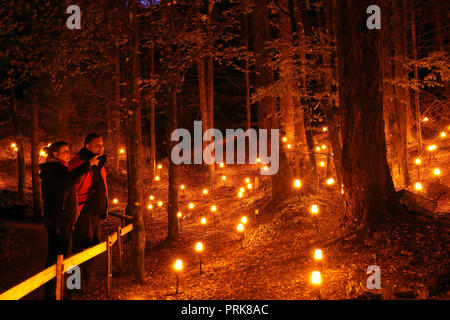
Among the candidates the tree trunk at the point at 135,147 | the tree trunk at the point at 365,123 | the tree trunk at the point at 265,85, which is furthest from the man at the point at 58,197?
the tree trunk at the point at 265,85

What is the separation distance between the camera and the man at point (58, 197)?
4.73 meters

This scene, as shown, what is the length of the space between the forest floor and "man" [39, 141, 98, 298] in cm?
95

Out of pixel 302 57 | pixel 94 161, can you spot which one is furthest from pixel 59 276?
pixel 302 57

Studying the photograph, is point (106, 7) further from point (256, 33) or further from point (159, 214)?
point (159, 214)

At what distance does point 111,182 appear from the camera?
65.1ft

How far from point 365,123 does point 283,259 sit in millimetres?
2817

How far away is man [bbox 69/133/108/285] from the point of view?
538 cm

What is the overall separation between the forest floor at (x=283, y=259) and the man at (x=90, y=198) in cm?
81

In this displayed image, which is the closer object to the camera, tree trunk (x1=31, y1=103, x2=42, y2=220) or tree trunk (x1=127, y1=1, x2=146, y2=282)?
tree trunk (x1=127, y1=1, x2=146, y2=282)

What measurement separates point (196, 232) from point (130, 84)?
548 cm

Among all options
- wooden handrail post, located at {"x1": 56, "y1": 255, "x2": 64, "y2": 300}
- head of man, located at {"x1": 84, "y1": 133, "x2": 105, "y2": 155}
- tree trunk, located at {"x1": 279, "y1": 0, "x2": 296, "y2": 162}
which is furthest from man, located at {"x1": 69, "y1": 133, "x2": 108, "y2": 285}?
tree trunk, located at {"x1": 279, "y1": 0, "x2": 296, "y2": 162}

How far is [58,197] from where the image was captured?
4.77m

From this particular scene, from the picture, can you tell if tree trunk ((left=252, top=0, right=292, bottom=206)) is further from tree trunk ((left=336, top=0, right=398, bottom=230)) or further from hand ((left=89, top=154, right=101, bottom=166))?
hand ((left=89, top=154, right=101, bottom=166))

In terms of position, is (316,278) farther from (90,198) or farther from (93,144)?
(93,144)
